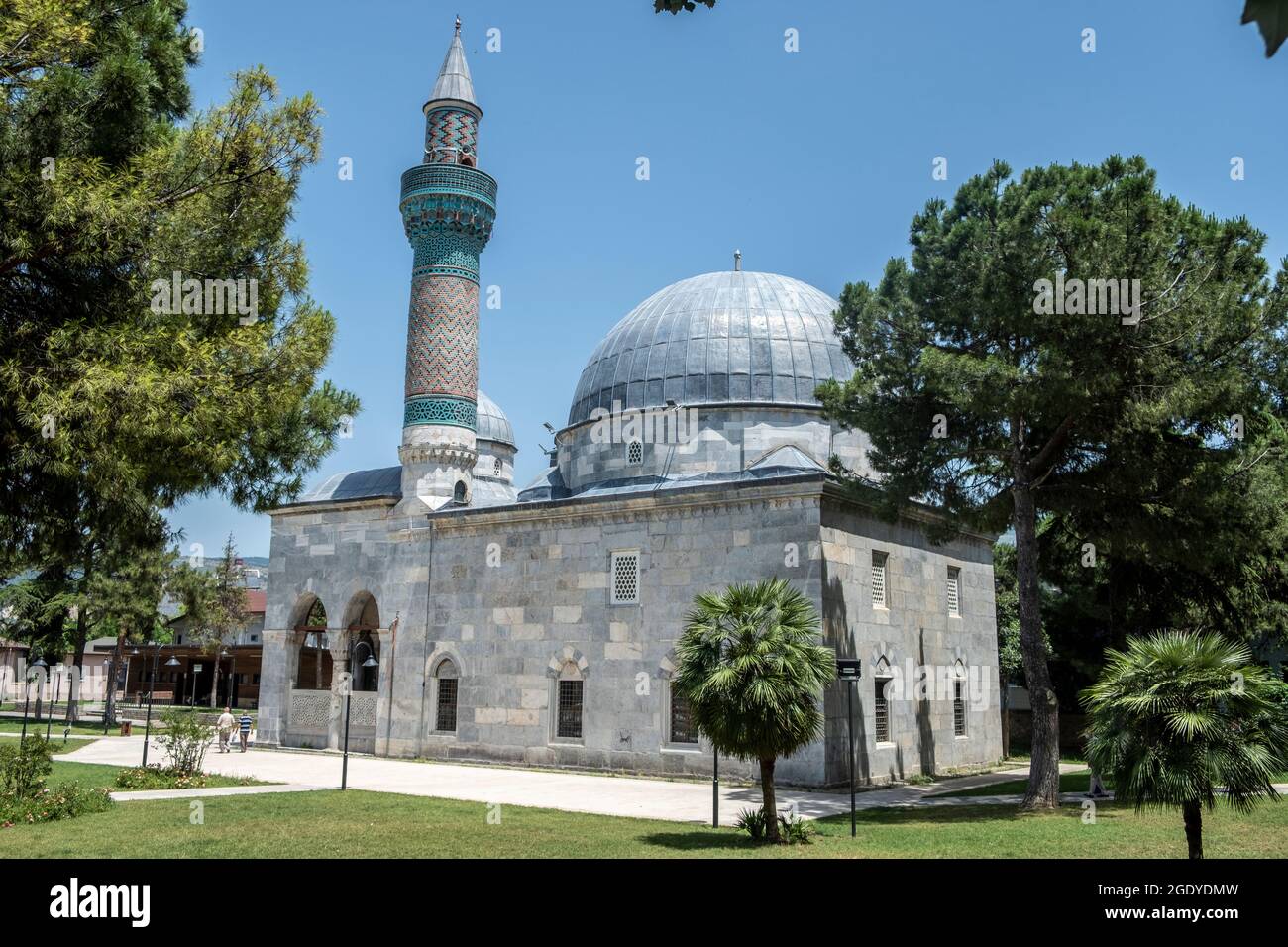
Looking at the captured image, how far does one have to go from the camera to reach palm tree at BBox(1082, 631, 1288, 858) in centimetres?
852

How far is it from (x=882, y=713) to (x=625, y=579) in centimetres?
621

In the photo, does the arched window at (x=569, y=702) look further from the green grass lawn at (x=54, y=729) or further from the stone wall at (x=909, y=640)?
the green grass lawn at (x=54, y=729)

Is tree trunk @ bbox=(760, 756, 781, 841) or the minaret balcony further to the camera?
the minaret balcony

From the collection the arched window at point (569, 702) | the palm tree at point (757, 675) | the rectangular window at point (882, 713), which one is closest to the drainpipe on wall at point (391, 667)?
the arched window at point (569, 702)

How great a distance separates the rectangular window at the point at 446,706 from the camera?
24.5 metres

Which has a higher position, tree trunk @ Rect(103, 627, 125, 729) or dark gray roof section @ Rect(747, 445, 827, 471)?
dark gray roof section @ Rect(747, 445, 827, 471)

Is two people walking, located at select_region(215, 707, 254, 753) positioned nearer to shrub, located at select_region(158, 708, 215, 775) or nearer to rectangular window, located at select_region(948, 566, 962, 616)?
shrub, located at select_region(158, 708, 215, 775)

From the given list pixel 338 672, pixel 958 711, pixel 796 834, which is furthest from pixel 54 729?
pixel 796 834

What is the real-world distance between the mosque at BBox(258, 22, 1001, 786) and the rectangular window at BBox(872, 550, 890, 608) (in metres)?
0.05

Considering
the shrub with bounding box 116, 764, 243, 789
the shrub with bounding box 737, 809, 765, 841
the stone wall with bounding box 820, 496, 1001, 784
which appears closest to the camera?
the shrub with bounding box 737, 809, 765, 841

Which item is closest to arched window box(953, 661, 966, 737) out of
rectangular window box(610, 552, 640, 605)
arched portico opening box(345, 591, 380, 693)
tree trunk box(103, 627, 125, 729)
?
rectangular window box(610, 552, 640, 605)

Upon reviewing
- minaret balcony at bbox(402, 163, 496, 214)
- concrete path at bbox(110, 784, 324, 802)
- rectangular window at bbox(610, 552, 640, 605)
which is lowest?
concrete path at bbox(110, 784, 324, 802)

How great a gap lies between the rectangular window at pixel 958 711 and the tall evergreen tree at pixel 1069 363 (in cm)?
742

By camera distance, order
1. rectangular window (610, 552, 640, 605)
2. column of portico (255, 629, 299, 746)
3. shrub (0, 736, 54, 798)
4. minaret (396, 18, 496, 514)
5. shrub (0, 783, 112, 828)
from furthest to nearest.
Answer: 1. column of portico (255, 629, 299, 746)
2. minaret (396, 18, 496, 514)
3. rectangular window (610, 552, 640, 605)
4. shrub (0, 736, 54, 798)
5. shrub (0, 783, 112, 828)
